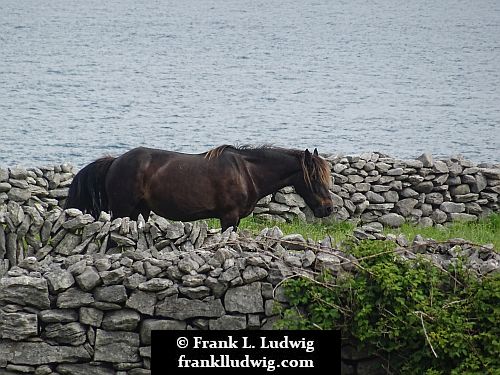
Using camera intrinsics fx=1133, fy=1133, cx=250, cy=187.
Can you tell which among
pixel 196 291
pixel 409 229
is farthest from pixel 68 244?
pixel 409 229

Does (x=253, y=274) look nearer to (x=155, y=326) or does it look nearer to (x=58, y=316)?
(x=155, y=326)

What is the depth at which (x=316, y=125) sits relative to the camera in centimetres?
2591

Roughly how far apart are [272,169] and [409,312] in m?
5.30

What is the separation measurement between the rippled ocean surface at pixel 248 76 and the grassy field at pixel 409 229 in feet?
Answer: 17.8

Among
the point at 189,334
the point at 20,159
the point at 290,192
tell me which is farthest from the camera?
the point at 20,159

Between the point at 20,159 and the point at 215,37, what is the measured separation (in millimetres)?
11084

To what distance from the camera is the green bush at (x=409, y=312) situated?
888 cm

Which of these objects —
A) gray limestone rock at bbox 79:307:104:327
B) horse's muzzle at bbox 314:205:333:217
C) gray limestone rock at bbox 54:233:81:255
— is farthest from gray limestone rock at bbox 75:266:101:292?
horse's muzzle at bbox 314:205:333:217

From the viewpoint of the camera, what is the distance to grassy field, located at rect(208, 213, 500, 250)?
15083 millimetres

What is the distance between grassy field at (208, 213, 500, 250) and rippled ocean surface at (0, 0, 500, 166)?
543cm

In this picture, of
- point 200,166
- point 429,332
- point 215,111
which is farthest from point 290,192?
point 215,111

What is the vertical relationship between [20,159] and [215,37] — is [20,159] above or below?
below

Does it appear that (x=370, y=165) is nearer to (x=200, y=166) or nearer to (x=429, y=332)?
(x=200, y=166)

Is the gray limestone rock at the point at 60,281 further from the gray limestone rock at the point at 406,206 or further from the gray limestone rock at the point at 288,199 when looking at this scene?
the gray limestone rock at the point at 406,206
